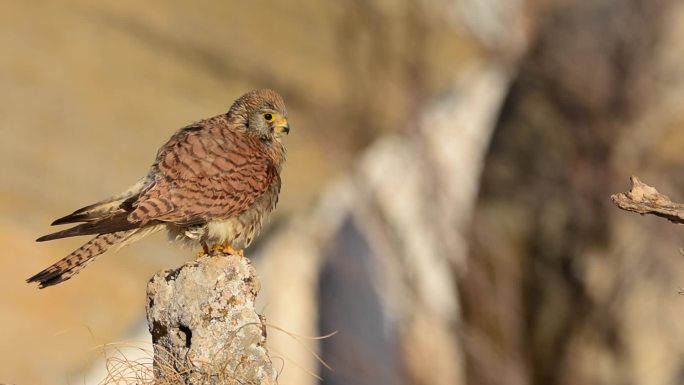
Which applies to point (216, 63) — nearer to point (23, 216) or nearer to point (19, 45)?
point (19, 45)

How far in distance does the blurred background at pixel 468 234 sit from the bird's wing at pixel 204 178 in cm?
550

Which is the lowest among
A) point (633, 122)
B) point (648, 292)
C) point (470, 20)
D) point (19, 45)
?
point (648, 292)

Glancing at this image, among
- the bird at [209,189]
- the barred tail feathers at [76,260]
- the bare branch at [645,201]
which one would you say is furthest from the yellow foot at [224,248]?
the bare branch at [645,201]

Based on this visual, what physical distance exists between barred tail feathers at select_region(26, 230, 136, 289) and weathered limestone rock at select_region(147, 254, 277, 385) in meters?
0.36

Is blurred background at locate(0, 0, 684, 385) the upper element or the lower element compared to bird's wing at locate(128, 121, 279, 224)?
upper

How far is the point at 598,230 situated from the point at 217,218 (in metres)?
8.96

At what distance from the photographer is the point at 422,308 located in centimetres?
1366

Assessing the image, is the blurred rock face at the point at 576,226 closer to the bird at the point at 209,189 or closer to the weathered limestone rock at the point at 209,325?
the bird at the point at 209,189

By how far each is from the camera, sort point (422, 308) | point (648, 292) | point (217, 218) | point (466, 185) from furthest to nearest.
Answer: point (466, 185), point (422, 308), point (648, 292), point (217, 218)

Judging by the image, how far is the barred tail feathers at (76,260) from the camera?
4.31 meters

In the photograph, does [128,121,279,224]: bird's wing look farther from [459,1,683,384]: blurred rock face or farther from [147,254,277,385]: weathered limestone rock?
[459,1,683,384]: blurred rock face

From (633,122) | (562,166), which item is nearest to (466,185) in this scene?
(562,166)

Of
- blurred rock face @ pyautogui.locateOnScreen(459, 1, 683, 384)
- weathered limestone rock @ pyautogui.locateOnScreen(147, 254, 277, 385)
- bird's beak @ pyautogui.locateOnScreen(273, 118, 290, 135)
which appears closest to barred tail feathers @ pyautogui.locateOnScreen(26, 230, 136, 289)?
weathered limestone rock @ pyautogui.locateOnScreen(147, 254, 277, 385)

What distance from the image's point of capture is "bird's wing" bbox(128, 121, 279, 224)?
480cm
